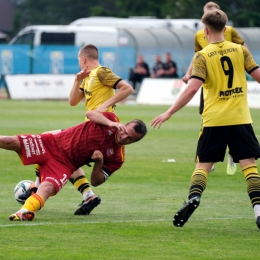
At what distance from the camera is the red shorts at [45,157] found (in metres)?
9.36

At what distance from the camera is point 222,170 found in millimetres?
14273

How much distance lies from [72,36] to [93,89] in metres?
33.9

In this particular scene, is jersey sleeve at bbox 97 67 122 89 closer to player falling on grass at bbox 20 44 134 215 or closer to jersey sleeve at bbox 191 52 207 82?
player falling on grass at bbox 20 44 134 215

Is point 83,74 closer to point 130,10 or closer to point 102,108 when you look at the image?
point 102,108

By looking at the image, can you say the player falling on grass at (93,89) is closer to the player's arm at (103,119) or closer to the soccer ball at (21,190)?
the soccer ball at (21,190)

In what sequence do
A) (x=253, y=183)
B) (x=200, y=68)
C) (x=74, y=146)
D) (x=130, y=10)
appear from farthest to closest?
(x=130, y=10) → (x=74, y=146) → (x=253, y=183) → (x=200, y=68)

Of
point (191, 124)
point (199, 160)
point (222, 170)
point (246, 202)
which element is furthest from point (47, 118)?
point (199, 160)

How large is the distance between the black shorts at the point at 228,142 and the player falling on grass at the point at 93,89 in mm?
1643

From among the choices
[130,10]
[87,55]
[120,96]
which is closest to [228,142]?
[120,96]

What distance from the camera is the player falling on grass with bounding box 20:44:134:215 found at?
1005cm

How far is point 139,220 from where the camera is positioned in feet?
30.3

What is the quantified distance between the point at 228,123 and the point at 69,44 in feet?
117

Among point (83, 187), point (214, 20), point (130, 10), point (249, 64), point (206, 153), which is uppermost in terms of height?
point (214, 20)

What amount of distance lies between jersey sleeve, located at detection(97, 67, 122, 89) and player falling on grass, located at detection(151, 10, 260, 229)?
175 cm
